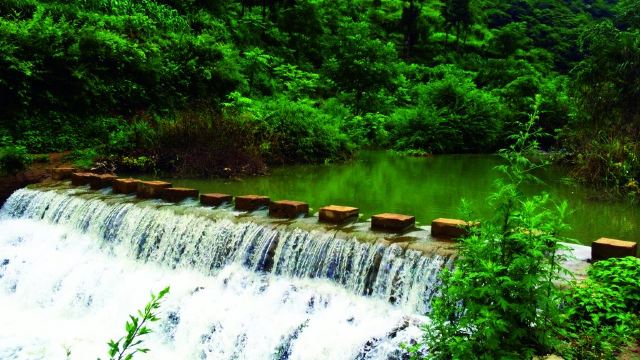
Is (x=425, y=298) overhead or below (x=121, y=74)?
below

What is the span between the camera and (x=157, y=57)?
1623cm

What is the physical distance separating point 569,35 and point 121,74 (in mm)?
41778

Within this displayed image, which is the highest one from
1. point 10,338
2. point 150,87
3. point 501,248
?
point 150,87

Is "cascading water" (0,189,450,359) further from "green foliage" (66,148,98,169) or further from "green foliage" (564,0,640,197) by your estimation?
"green foliage" (564,0,640,197)

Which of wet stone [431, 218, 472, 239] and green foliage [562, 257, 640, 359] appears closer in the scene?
green foliage [562, 257, 640, 359]

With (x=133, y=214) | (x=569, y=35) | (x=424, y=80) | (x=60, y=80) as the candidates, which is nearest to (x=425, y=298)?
(x=133, y=214)

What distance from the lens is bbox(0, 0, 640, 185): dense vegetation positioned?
12391 millimetres

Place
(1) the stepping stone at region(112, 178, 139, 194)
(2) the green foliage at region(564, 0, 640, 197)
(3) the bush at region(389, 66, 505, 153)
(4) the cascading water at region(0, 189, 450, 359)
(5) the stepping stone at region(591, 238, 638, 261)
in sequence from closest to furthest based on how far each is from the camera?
(5) the stepping stone at region(591, 238, 638, 261), (4) the cascading water at region(0, 189, 450, 359), (1) the stepping stone at region(112, 178, 139, 194), (2) the green foliage at region(564, 0, 640, 197), (3) the bush at region(389, 66, 505, 153)

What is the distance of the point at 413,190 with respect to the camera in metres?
10.3

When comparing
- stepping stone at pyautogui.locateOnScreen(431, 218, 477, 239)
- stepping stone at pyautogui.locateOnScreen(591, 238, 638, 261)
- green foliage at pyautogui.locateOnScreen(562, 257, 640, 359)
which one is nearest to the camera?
green foliage at pyautogui.locateOnScreen(562, 257, 640, 359)

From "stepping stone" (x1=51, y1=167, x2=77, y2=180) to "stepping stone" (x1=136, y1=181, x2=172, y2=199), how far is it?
288 centimetres

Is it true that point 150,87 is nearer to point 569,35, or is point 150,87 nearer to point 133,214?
point 133,214

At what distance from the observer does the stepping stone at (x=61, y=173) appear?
10.5 metres

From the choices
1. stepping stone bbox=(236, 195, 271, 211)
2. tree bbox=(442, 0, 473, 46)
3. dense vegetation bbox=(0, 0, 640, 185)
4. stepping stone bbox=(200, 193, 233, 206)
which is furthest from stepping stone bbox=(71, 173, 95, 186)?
tree bbox=(442, 0, 473, 46)
